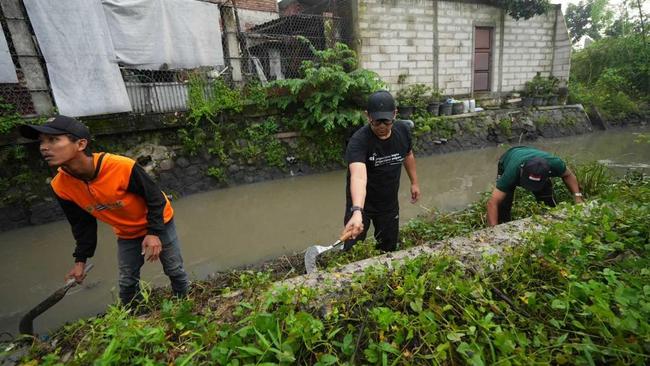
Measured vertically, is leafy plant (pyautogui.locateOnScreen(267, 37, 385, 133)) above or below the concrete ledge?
above

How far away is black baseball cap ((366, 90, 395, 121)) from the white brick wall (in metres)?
7.64

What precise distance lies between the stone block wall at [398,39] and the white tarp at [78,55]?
6445 millimetres

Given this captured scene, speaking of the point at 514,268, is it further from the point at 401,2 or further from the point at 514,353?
the point at 401,2

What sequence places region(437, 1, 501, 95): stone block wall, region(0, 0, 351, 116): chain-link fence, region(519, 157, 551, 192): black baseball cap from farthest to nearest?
region(437, 1, 501, 95): stone block wall
region(0, 0, 351, 116): chain-link fence
region(519, 157, 551, 192): black baseball cap

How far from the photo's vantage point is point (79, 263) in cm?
254

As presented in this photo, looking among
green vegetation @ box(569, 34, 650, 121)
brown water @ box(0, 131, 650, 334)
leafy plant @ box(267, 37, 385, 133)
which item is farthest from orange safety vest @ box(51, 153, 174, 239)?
green vegetation @ box(569, 34, 650, 121)

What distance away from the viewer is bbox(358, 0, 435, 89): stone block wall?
31.0 ft

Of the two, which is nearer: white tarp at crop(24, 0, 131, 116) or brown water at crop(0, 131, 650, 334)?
brown water at crop(0, 131, 650, 334)

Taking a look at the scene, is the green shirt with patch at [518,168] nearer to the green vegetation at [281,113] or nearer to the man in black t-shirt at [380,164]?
the man in black t-shirt at [380,164]

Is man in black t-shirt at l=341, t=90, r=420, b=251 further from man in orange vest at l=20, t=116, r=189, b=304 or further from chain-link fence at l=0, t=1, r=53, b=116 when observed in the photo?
chain-link fence at l=0, t=1, r=53, b=116

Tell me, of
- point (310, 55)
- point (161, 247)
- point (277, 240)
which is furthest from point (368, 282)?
point (310, 55)

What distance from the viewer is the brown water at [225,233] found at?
3.67 metres

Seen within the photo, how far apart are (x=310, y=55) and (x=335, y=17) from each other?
136 centimetres

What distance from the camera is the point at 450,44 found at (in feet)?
35.8
